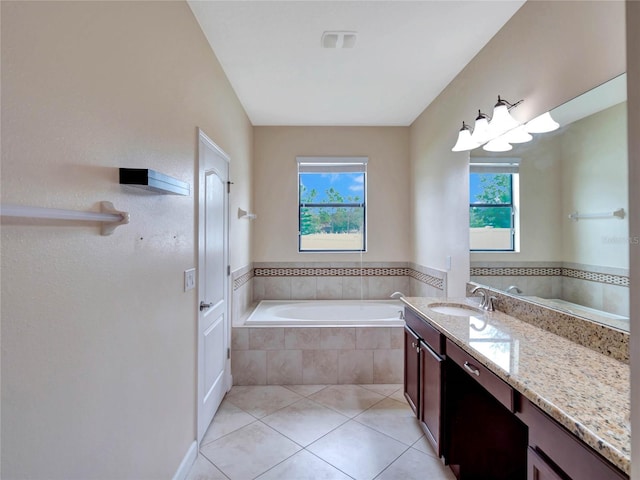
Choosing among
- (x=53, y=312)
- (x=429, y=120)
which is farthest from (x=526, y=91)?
(x=53, y=312)

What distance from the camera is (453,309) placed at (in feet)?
6.94

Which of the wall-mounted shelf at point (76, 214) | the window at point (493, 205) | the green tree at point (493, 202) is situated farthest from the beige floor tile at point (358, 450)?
the wall-mounted shelf at point (76, 214)

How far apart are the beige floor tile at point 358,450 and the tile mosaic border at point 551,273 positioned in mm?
1298

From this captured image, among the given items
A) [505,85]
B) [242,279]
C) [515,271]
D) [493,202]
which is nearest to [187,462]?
[242,279]

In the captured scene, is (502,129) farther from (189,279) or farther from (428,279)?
(189,279)

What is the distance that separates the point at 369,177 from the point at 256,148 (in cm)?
145

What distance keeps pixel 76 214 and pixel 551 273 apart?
2.10 meters

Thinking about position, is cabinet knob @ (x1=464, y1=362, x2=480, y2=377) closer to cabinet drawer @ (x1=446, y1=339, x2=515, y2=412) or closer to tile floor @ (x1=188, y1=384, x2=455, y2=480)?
cabinet drawer @ (x1=446, y1=339, x2=515, y2=412)

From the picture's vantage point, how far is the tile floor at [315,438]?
174 cm

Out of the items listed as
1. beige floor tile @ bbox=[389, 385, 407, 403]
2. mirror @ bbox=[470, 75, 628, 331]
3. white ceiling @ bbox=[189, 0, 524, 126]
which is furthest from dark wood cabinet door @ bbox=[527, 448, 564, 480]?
white ceiling @ bbox=[189, 0, 524, 126]

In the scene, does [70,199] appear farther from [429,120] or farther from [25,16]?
[429,120]

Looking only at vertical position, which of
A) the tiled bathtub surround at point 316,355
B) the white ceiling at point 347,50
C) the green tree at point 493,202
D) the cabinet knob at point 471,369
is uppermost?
the white ceiling at point 347,50

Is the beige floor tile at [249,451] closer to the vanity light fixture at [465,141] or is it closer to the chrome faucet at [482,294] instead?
the chrome faucet at [482,294]

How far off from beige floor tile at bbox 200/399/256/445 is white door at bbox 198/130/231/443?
0.05 m
